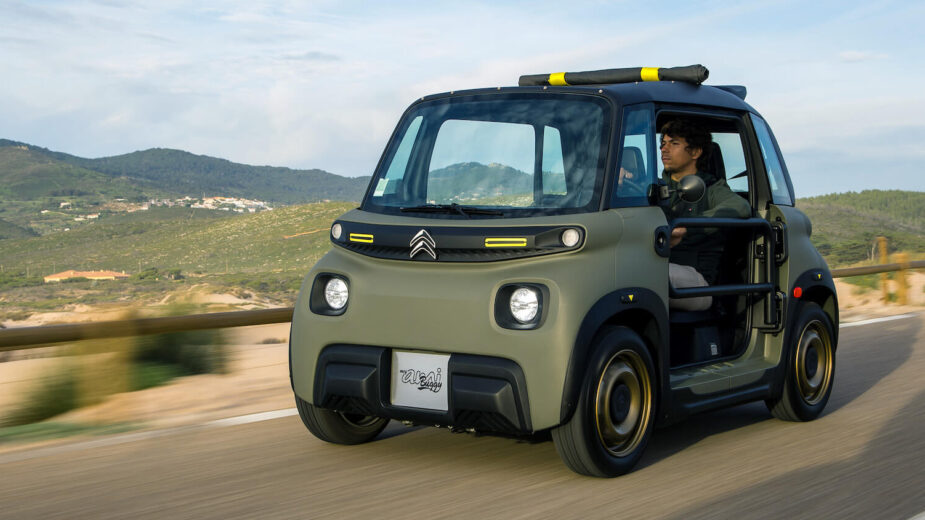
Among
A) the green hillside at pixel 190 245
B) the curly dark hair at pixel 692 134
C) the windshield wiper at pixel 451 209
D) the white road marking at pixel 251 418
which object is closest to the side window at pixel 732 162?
the curly dark hair at pixel 692 134

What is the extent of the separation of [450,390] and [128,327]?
9.57 feet

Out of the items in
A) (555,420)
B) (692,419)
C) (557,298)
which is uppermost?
(557,298)

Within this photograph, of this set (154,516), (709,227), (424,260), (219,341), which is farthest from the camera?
(219,341)

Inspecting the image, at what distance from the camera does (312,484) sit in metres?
4.97

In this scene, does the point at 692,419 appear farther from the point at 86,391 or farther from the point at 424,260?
the point at 86,391

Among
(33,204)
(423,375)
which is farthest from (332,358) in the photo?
(33,204)

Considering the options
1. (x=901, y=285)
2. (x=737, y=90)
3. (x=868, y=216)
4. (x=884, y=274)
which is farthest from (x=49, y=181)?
(x=737, y=90)

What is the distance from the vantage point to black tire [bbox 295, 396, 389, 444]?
564 centimetres

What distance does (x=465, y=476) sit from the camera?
203 inches

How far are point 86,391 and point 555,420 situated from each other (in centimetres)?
369

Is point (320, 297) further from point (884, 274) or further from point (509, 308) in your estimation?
point (884, 274)

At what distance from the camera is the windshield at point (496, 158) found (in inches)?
207

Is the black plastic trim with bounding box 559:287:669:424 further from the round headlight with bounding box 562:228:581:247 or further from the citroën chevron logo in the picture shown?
the citroën chevron logo

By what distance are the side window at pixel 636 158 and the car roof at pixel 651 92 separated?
81mm
